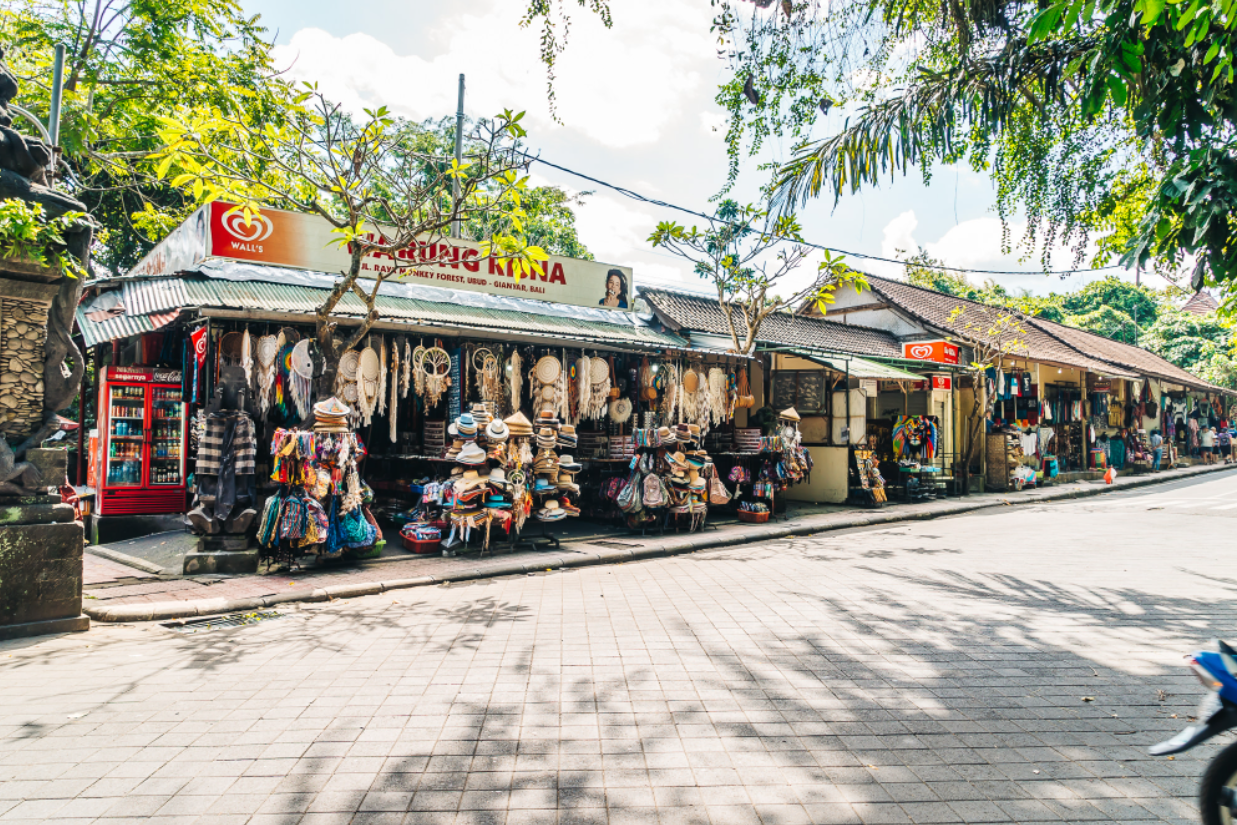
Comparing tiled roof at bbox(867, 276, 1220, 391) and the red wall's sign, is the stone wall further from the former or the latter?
tiled roof at bbox(867, 276, 1220, 391)

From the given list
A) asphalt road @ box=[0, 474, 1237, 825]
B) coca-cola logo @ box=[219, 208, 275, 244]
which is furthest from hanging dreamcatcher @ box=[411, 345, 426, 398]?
asphalt road @ box=[0, 474, 1237, 825]

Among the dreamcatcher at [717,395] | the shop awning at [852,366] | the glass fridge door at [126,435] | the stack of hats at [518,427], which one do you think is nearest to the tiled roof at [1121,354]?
the shop awning at [852,366]

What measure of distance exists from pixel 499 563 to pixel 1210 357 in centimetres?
4092

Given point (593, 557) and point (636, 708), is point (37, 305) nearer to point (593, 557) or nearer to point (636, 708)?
point (636, 708)

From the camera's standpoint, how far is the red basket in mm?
9664

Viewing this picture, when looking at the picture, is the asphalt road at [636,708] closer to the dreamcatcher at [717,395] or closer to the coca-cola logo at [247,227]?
the dreamcatcher at [717,395]

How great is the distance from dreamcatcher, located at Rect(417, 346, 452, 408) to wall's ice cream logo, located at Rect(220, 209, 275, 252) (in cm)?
329

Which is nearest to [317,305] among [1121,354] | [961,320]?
[961,320]

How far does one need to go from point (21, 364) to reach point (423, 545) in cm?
491

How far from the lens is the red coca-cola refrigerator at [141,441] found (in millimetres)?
10422

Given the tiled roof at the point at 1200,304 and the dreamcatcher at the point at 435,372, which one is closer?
the dreamcatcher at the point at 435,372

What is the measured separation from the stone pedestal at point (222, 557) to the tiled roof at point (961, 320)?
752 inches

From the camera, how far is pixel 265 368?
884cm

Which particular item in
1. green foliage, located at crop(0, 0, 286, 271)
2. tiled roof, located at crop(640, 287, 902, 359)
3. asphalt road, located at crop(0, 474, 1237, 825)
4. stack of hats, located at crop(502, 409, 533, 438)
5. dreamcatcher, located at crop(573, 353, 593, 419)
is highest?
green foliage, located at crop(0, 0, 286, 271)
